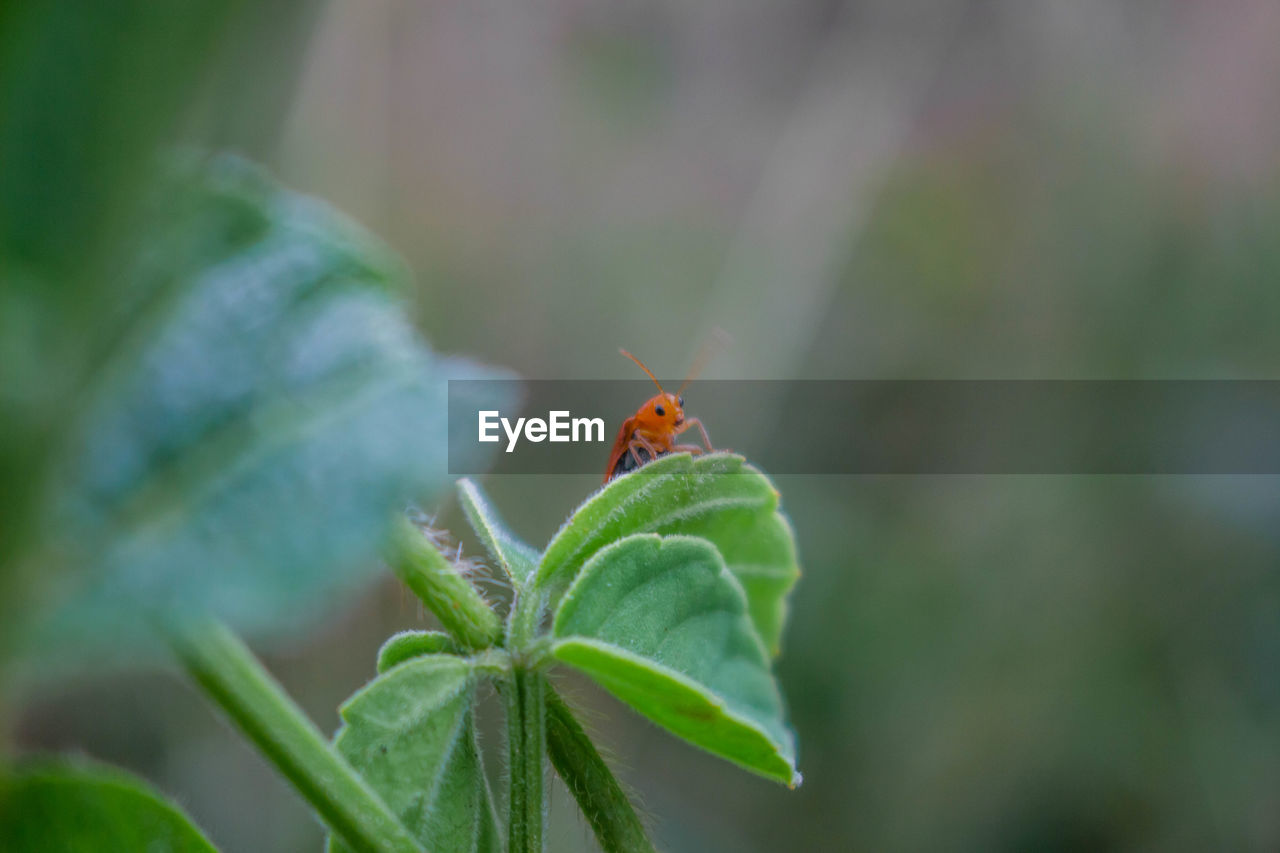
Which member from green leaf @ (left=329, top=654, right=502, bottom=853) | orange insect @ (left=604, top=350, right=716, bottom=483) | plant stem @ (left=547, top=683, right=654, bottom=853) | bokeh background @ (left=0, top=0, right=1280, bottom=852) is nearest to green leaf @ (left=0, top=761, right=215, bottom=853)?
green leaf @ (left=329, top=654, right=502, bottom=853)

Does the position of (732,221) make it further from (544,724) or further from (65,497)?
(65,497)

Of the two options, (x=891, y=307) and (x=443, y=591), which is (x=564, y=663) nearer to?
(x=443, y=591)

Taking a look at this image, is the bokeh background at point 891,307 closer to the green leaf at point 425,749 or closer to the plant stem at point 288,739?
the green leaf at point 425,749

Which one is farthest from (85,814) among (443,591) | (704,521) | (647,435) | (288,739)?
(647,435)

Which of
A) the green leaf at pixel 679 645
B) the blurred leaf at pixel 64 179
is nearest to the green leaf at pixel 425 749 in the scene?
the green leaf at pixel 679 645

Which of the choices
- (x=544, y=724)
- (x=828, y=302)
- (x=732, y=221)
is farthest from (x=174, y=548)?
(x=732, y=221)

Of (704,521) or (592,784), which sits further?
(704,521)

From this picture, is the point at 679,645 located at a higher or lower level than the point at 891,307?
lower
